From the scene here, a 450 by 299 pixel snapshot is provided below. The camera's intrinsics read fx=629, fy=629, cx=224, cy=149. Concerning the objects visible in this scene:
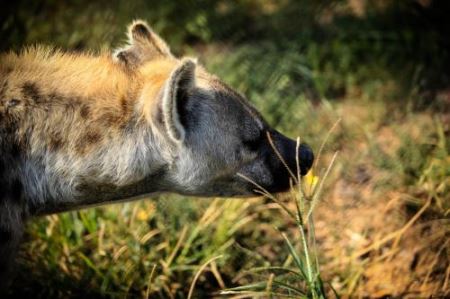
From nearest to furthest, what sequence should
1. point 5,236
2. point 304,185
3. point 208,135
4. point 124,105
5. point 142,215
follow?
1. point 5,236
2. point 124,105
3. point 208,135
4. point 304,185
5. point 142,215

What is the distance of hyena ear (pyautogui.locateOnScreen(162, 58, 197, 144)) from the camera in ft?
6.79

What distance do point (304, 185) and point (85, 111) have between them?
3.60 ft

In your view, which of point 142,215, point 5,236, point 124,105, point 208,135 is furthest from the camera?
point 142,215

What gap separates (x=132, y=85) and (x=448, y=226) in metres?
1.50

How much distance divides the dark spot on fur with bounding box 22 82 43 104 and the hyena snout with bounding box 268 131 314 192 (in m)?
0.89

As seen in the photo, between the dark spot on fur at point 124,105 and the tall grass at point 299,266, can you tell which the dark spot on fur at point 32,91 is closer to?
the dark spot on fur at point 124,105

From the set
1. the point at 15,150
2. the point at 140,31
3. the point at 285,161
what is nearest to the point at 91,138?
the point at 15,150

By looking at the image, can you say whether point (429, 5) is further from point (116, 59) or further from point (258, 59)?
point (116, 59)

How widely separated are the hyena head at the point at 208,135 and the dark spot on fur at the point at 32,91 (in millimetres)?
356

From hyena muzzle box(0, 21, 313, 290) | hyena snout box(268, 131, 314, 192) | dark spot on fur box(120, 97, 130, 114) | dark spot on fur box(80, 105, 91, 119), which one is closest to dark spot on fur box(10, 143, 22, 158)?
hyena muzzle box(0, 21, 313, 290)

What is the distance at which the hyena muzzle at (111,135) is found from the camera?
208 centimetres

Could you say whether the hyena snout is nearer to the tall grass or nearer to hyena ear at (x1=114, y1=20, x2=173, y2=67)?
the tall grass

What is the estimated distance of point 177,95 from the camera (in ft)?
7.06

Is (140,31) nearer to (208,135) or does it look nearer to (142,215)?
(208,135)
